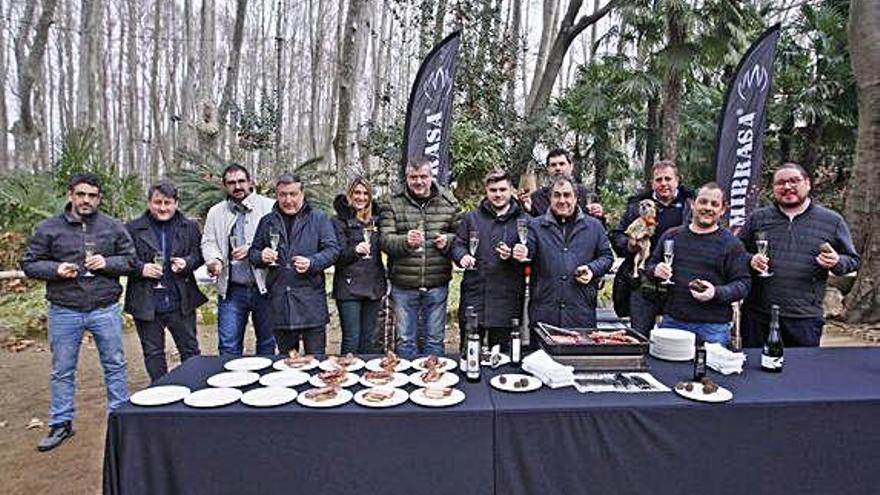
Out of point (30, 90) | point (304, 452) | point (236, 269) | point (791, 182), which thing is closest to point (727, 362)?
point (791, 182)

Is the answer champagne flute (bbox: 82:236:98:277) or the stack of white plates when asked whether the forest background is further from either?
the stack of white plates

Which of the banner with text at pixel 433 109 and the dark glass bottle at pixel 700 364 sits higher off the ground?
the banner with text at pixel 433 109

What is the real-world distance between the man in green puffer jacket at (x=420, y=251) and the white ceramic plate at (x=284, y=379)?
1.40 metres

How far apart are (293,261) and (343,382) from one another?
1.27m

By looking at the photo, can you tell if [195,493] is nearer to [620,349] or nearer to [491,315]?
[620,349]

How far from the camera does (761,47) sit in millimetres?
5852

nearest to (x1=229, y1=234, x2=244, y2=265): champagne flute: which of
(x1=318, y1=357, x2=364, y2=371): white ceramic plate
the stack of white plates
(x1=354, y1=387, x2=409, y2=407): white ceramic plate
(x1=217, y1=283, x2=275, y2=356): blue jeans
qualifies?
(x1=217, y1=283, x2=275, y2=356): blue jeans

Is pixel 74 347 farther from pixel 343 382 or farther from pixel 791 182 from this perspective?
pixel 791 182

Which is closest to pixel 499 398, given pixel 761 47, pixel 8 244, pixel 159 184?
pixel 159 184

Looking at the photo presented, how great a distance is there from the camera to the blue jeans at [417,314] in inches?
155

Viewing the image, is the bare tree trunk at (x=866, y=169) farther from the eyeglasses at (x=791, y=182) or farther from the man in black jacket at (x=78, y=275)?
the man in black jacket at (x=78, y=275)

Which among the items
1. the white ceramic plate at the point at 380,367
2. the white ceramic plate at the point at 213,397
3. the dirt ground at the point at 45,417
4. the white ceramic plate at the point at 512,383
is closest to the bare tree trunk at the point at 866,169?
the dirt ground at the point at 45,417

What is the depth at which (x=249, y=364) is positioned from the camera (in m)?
2.67

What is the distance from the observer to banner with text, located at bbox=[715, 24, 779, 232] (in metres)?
5.82
